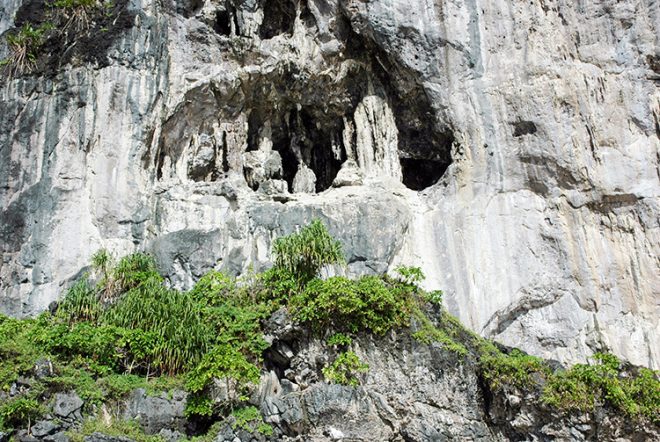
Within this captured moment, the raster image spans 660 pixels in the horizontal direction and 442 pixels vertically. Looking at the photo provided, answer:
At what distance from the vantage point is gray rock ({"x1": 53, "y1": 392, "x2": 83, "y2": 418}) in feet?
38.9

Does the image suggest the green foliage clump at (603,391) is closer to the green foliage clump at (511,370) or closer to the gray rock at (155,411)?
the green foliage clump at (511,370)

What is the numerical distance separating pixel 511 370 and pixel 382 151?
802cm

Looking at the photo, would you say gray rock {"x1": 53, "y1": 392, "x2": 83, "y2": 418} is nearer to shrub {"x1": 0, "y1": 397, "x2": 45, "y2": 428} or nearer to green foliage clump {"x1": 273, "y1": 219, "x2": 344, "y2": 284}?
shrub {"x1": 0, "y1": 397, "x2": 45, "y2": 428}

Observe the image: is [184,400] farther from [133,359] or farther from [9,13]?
[9,13]

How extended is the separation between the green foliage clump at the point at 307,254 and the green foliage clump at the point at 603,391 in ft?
15.8

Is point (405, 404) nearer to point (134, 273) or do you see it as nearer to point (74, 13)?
point (134, 273)

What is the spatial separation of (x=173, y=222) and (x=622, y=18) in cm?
1227

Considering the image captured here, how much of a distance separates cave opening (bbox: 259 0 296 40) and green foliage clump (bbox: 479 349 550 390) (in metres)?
11.3

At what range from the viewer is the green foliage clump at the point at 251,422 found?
12.2 m

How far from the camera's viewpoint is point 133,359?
43.7 ft

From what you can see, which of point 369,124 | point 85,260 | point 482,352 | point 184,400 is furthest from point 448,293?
point 85,260

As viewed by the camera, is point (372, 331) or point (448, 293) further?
point (448, 293)

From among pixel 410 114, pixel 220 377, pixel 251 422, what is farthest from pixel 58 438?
pixel 410 114

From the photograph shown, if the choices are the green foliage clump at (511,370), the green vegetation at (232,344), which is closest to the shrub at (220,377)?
the green vegetation at (232,344)
